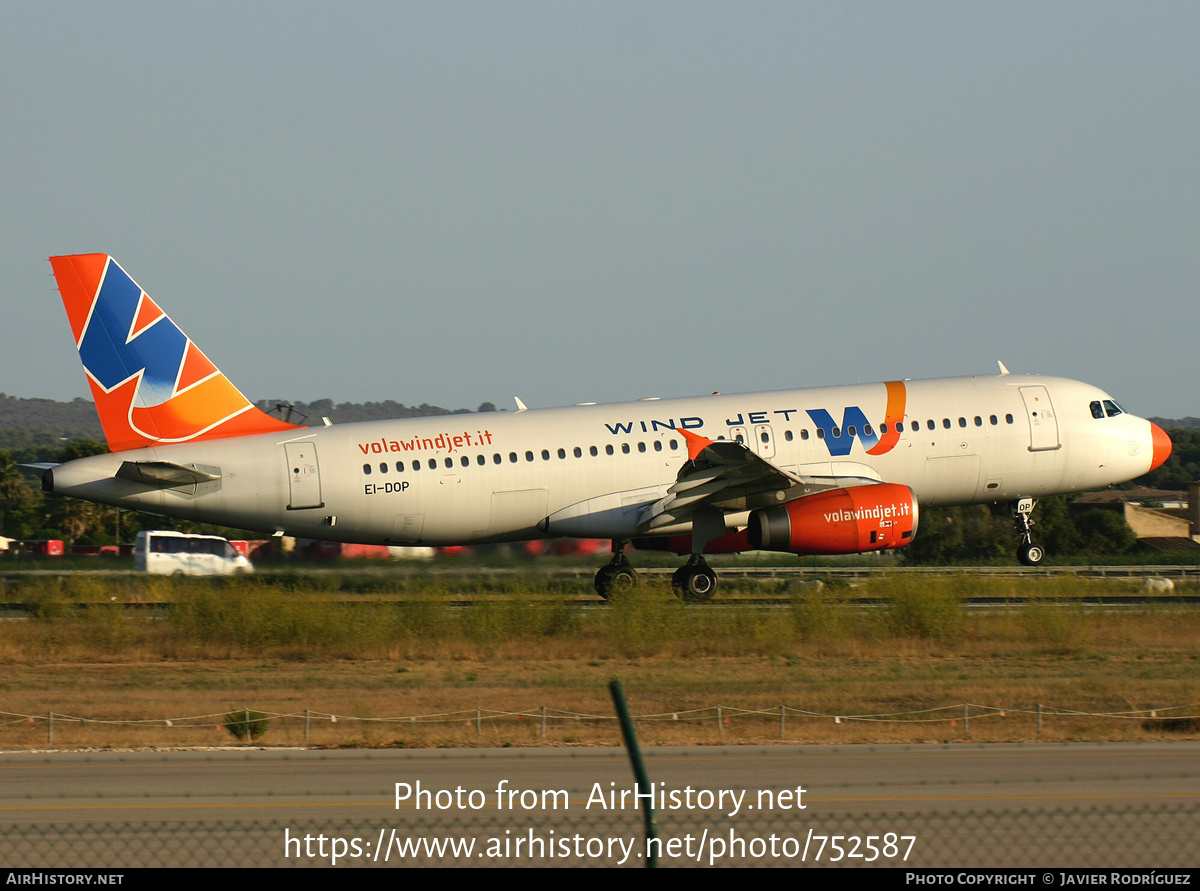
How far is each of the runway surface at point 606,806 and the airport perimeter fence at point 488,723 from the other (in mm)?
1542

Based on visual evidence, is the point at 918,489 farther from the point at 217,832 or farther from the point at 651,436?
the point at 217,832

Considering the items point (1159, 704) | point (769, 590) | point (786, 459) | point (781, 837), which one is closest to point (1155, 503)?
point (769, 590)

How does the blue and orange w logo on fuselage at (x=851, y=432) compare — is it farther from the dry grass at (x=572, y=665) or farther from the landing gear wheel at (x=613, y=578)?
the landing gear wheel at (x=613, y=578)

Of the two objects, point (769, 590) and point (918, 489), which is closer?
point (918, 489)

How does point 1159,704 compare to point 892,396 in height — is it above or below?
below

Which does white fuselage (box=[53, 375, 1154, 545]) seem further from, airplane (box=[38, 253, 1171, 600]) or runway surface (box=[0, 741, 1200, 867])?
runway surface (box=[0, 741, 1200, 867])

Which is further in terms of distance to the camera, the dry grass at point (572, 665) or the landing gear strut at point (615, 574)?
the landing gear strut at point (615, 574)

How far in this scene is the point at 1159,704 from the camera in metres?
19.0

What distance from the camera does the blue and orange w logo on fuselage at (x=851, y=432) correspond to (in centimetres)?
2958

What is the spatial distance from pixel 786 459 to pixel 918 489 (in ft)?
10.8

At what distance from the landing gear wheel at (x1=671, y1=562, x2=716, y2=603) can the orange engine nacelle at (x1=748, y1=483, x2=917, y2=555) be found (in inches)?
61.8

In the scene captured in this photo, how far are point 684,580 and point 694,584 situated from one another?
9.0 inches

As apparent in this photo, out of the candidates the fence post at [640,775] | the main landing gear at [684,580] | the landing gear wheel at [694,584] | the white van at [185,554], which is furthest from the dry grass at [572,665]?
the white van at [185,554]

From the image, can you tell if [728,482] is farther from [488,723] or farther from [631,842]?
[631,842]
